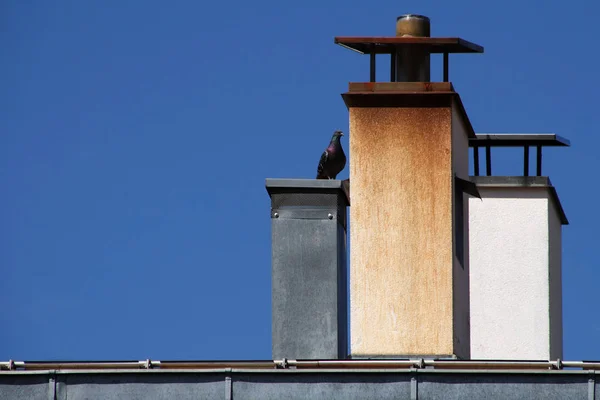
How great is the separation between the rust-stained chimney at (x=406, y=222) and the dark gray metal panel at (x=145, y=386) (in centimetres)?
269

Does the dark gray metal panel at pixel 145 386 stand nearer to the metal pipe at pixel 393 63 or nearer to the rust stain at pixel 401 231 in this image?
the rust stain at pixel 401 231

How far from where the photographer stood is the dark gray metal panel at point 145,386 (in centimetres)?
1819

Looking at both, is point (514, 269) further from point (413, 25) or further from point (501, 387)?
point (501, 387)

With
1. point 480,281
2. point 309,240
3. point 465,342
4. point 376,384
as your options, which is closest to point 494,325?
point 480,281

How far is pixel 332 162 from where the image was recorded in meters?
21.5

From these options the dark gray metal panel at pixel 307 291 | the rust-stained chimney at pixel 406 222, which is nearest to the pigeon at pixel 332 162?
the rust-stained chimney at pixel 406 222

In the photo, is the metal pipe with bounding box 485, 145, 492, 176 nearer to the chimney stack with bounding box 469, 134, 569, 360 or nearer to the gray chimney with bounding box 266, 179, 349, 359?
the chimney stack with bounding box 469, 134, 569, 360

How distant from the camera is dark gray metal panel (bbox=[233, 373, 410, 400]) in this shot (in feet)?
59.4

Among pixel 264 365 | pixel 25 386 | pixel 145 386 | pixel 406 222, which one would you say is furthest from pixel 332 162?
pixel 25 386

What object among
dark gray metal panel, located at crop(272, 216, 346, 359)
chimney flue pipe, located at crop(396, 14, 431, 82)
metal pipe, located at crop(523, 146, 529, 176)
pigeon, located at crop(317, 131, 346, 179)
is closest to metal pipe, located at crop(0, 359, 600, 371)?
dark gray metal panel, located at crop(272, 216, 346, 359)

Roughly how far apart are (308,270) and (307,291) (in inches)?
9.0

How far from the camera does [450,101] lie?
21.1m

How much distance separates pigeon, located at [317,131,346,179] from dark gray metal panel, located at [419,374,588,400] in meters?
4.11

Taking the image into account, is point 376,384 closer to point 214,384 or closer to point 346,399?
point 346,399
